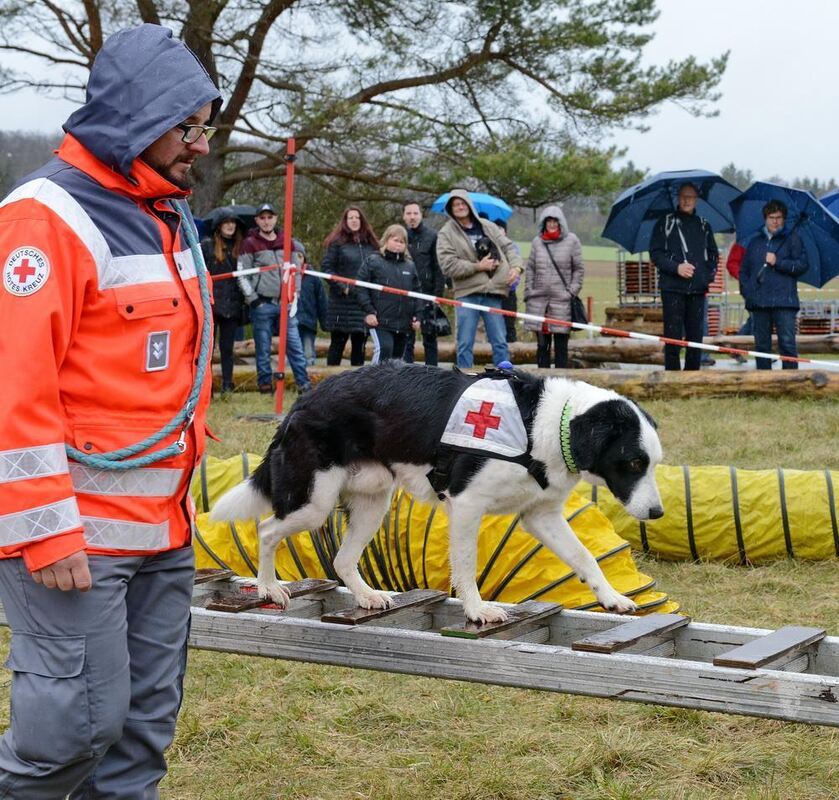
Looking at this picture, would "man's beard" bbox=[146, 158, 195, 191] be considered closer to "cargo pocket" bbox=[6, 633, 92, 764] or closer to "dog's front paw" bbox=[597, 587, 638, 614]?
"cargo pocket" bbox=[6, 633, 92, 764]

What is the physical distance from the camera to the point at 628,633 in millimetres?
3717

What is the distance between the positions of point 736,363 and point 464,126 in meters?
6.67

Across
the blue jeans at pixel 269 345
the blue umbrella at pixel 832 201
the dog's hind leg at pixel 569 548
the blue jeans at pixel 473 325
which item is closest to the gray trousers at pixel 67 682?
the dog's hind leg at pixel 569 548

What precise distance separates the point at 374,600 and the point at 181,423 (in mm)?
1746

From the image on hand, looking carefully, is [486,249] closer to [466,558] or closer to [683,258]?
[683,258]

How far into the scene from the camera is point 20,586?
2650mm

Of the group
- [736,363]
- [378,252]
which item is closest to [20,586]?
[378,252]

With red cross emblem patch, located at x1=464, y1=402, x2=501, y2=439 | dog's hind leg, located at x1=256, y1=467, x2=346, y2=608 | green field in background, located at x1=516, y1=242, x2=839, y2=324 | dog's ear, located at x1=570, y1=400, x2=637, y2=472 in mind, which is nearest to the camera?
dog's ear, located at x1=570, y1=400, x2=637, y2=472

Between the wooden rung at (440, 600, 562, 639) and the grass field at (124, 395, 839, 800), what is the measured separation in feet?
1.66

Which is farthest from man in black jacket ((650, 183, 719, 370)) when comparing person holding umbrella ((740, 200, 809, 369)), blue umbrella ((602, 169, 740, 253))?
blue umbrella ((602, 169, 740, 253))

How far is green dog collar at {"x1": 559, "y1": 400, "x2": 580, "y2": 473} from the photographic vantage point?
13.5ft

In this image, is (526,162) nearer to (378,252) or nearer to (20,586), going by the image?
(378,252)

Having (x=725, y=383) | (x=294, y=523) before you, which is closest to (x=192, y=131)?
(x=294, y=523)

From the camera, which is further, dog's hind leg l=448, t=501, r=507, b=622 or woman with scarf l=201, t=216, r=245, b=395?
woman with scarf l=201, t=216, r=245, b=395
